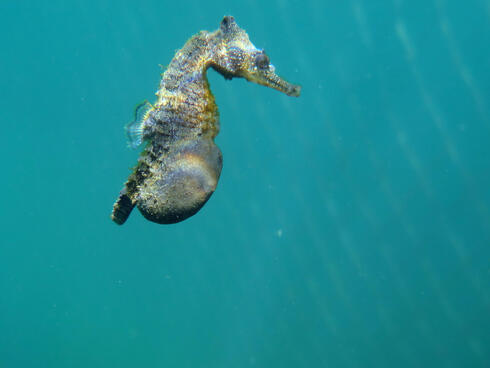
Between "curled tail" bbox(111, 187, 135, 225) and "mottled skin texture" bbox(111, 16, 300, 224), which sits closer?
"mottled skin texture" bbox(111, 16, 300, 224)

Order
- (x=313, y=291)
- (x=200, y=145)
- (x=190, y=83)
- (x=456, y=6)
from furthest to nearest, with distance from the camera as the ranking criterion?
1. (x=313, y=291)
2. (x=456, y=6)
3. (x=190, y=83)
4. (x=200, y=145)

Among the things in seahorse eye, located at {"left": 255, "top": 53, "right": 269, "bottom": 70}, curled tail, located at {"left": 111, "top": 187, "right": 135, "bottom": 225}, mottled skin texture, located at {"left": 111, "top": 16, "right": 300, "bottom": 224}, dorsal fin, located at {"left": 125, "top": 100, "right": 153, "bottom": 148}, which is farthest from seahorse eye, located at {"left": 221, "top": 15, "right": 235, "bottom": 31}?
curled tail, located at {"left": 111, "top": 187, "right": 135, "bottom": 225}

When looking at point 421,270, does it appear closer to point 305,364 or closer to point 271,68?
point 305,364

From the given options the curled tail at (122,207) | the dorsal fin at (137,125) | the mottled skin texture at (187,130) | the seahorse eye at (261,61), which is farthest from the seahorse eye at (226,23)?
the curled tail at (122,207)

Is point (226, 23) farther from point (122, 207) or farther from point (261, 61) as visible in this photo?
point (122, 207)

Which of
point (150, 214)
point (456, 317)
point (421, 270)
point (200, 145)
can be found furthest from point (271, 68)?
point (456, 317)

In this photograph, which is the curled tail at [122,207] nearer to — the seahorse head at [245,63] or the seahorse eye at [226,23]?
the seahorse head at [245,63]

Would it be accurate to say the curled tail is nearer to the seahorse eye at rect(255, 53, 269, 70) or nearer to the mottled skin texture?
the mottled skin texture
